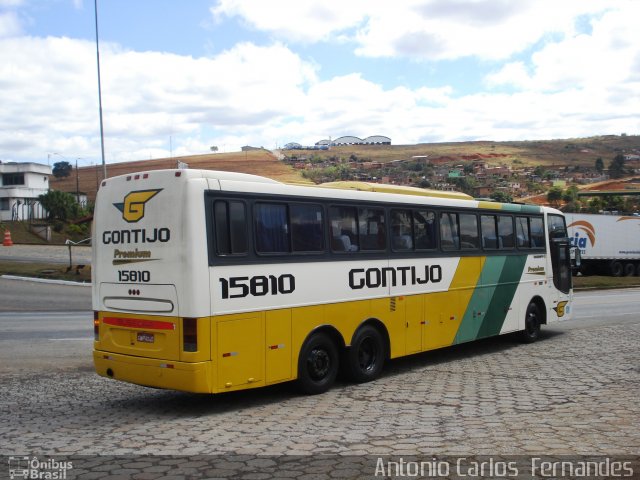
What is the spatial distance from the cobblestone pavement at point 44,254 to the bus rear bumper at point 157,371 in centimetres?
2640

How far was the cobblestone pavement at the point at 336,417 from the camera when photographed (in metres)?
6.52

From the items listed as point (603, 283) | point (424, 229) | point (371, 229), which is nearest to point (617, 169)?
point (603, 283)

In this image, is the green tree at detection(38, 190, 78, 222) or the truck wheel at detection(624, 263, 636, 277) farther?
the green tree at detection(38, 190, 78, 222)

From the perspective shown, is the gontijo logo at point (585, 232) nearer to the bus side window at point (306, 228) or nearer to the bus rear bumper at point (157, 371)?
the bus side window at point (306, 228)

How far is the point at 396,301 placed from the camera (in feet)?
37.0

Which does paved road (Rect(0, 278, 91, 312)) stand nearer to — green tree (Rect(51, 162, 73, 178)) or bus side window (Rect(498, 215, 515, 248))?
bus side window (Rect(498, 215, 515, 248))

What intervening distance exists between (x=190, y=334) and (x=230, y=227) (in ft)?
4.70

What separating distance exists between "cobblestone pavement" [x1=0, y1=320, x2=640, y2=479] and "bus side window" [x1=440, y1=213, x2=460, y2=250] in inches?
84.6

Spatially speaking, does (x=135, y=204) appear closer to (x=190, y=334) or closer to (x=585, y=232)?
(x=190, y=334)

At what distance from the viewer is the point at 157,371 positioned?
8453 millimetres

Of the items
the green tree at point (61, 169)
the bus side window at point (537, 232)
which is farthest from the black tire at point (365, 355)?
the green tree at point (61, 169)

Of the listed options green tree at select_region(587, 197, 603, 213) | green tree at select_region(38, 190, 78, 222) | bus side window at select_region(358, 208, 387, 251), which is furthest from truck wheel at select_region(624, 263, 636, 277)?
green tree at select_region(38, 190, 78, 222)

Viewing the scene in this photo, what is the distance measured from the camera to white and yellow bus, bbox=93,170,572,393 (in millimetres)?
8328

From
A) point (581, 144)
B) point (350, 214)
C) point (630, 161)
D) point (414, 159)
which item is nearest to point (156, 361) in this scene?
point (350, 214)
